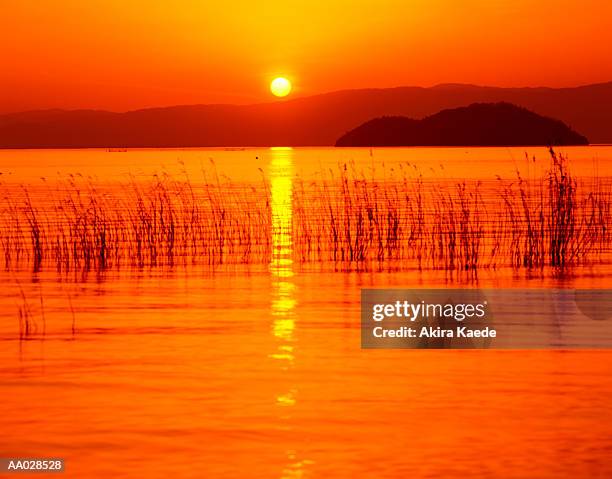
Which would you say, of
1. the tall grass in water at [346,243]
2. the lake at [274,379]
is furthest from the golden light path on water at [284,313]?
the tall grass in water at [346,243]

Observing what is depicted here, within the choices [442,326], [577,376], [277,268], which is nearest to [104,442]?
[577,376]

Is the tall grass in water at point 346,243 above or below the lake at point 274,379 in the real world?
above

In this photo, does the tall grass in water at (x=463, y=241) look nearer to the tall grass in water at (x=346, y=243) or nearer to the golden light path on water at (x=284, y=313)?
the tall grass in water at (x=346, y=243)

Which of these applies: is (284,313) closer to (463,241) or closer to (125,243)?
(463,241)

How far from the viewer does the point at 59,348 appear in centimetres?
1438

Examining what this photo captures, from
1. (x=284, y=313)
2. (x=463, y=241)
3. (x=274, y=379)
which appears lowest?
(x=274, y=379)

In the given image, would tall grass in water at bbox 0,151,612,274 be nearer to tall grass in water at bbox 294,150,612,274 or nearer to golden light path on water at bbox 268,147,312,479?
tall grass in water at bbox 294,150,612,274

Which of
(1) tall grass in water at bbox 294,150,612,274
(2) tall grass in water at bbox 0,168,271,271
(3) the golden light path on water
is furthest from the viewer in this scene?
(2) tall grass in water at bbox 0,168,271,271

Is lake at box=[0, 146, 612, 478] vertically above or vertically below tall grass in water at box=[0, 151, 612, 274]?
below

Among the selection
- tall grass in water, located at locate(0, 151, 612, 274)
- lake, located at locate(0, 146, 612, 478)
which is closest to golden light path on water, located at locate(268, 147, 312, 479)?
lake, located at locate(0, 146, 612, 478)

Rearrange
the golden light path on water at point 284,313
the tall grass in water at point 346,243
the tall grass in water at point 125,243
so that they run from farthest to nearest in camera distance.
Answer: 1. the tall grass in water at point 125,243
2. the tall grass in water at point 346,243
3. the golden light path on water at point 284,313

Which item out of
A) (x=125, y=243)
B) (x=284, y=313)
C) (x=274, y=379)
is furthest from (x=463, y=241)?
(x=274, y=379)

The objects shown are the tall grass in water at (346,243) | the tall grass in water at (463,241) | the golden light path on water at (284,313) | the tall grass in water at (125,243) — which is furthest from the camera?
the tall grass in water at (125,243)

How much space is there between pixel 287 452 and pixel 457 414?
6.61 ft
